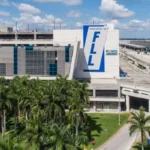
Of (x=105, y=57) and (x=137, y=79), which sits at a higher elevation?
(x=105, y=57)

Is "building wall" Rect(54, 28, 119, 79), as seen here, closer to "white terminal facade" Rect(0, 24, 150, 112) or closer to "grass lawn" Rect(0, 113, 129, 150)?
"white terminal facade" Rect(0, 24, 150, 112)

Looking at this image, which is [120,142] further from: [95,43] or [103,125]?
[95,43]

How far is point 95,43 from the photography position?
388 feet

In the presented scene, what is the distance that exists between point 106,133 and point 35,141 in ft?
121

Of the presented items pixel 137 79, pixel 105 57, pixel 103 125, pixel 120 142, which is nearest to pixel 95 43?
pixel 105 57

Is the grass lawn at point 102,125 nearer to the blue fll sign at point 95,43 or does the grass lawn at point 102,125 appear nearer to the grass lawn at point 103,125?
the grass lawn at point 103,125

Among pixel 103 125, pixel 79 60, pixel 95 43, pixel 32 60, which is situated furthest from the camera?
pixel 79 60

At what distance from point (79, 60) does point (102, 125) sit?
39.9m

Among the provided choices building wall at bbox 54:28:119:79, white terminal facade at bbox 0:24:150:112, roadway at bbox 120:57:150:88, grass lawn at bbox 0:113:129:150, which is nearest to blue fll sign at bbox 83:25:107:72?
white terminal facade at bbox 0:24:150:112

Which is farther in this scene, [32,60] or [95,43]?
[95,43]

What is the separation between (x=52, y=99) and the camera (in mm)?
62875

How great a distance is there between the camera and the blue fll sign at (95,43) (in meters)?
118

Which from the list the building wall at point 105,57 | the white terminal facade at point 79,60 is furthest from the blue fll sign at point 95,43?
the building wall at point 105,57

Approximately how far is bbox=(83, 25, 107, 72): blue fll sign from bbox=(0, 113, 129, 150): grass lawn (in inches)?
1025
